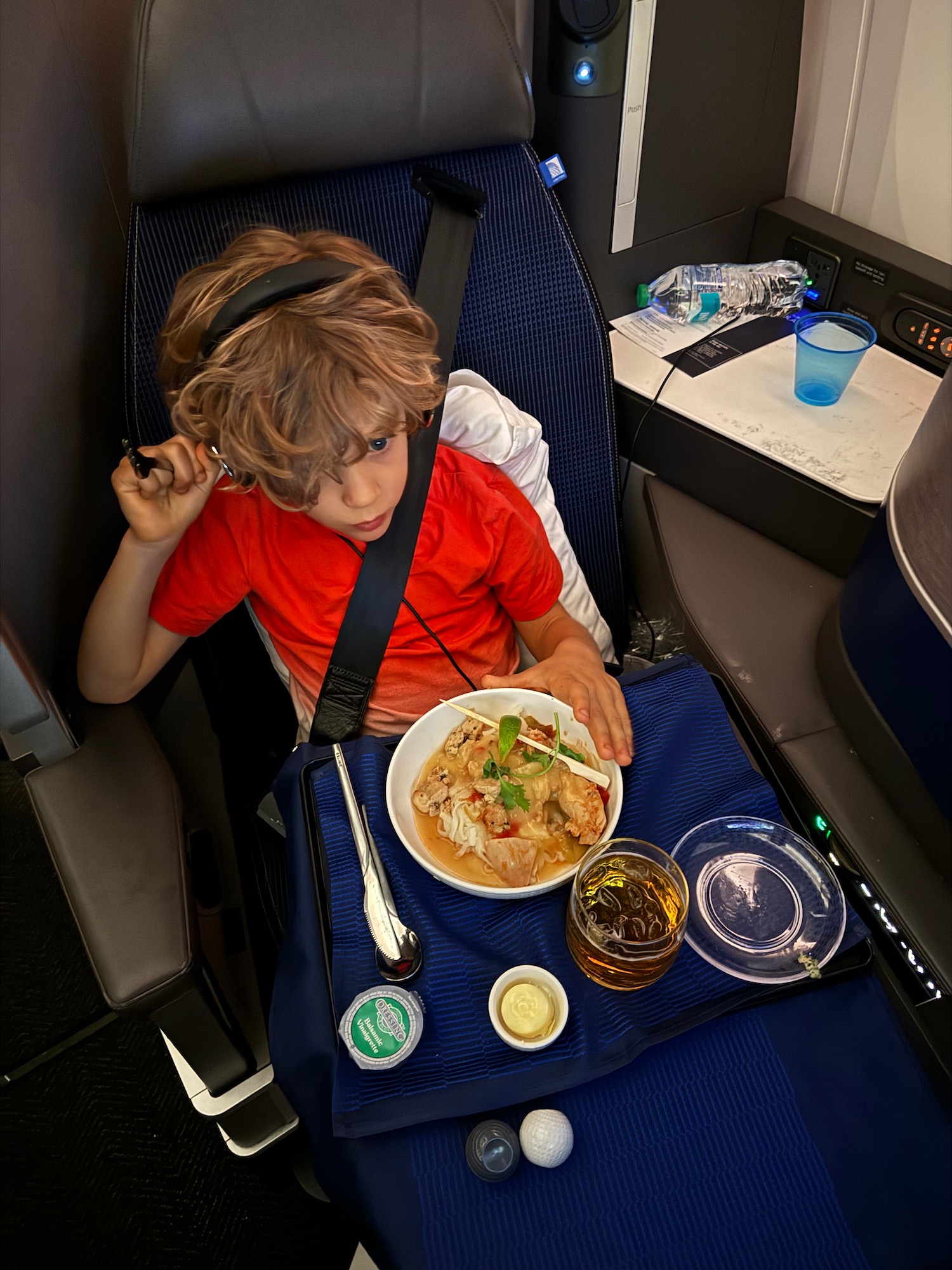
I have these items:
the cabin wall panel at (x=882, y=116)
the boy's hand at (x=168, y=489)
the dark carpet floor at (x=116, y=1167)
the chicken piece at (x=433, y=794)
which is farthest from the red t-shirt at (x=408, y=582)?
the cabin wall panel at (x=882, y=116)

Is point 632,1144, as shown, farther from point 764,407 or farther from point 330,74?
point 330,74

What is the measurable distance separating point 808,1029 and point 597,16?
4.36ft

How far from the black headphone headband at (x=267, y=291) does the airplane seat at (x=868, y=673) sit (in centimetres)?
62

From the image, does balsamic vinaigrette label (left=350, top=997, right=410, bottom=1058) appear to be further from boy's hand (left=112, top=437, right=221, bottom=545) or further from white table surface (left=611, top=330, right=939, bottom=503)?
white table surface (left=611, top=330, right=939, bottom=503)

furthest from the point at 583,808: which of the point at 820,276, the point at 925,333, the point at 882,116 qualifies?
the point at 882,116

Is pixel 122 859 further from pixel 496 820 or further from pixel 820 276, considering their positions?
pixel 820 276

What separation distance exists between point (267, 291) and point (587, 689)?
55cm

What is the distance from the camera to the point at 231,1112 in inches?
40.2

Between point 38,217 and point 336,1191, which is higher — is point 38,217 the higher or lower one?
the higher one

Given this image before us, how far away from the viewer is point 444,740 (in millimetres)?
961

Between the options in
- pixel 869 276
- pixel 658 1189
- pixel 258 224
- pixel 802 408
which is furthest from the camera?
pixel 869 276

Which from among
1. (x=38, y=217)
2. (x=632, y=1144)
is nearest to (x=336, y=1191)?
(x=632, y=1144)

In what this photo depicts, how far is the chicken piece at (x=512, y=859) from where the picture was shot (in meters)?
0.84

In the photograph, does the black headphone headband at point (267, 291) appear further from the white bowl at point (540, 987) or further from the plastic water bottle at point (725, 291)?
the plastic water bottle at point (725, 291)
